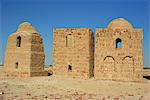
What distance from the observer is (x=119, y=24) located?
79.2 feet

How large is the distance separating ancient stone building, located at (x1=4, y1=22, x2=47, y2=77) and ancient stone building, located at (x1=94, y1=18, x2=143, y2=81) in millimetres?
5891

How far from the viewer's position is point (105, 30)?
23.5 meters

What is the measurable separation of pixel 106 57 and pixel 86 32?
2.97m

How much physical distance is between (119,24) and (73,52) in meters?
5.16

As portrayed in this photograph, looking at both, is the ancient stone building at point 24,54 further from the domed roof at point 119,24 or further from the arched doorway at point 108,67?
the domed roof at point 119,24

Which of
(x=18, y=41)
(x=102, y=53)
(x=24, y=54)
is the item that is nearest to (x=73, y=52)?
(x=102, y=53)

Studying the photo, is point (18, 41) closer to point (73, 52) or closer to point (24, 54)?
point (24, 54)

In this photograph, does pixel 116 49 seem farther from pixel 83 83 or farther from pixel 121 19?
pixel 83 83

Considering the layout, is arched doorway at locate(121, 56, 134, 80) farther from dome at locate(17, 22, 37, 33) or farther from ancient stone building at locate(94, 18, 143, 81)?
dome at locate(17, 22, 37, 33)

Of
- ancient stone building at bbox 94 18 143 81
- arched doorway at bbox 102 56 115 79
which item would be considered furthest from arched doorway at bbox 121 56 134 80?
arched doorway at bbox 102 56 115 79

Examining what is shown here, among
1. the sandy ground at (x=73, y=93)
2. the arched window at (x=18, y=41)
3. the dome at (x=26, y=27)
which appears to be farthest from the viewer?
the dome at (x=26, y=27)

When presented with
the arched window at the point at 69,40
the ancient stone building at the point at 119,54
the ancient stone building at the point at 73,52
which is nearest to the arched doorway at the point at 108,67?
the ancient stone building at the point at 119,54

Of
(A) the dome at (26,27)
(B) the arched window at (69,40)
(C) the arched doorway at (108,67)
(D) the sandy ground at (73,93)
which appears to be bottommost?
(D) the sandy ground at (73,93)

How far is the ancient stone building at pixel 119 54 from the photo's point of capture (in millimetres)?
22828
